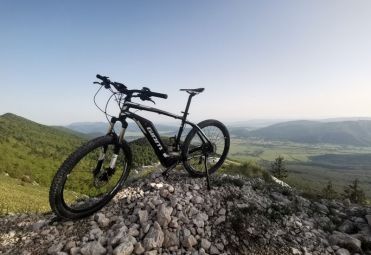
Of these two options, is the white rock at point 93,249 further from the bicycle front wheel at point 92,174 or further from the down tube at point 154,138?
the down tube at point 154,138

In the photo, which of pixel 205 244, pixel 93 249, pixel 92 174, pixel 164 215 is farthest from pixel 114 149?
pixel 205 244

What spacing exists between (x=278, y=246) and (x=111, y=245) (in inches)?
151

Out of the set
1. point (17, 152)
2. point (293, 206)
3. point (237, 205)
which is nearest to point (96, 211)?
point (237, 205)

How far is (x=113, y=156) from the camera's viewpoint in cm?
778

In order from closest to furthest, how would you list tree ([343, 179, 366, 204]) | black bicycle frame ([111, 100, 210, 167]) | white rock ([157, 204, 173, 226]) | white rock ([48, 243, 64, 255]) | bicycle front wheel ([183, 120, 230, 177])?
1. white rock ([48, 243, 64, 255])
2. white rock ([157, 204, 173, 226])
3. black bicycle frame ([111, 100, 210, 167])
4. bicycle front wheel ([183, 120, 230, 177])
5. tree ([343, 179, 366, 204])

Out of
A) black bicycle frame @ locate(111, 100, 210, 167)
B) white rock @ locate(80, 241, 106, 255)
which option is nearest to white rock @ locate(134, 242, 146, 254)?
white rock @ locate(80, 241, 106, 255)

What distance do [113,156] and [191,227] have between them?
8.52ft

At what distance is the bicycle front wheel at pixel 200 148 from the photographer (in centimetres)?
961

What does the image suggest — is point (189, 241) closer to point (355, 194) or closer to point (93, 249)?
point (93, 249)

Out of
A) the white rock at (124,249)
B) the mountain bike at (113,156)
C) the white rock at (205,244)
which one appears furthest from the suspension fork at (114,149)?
the white rock at (205,244)

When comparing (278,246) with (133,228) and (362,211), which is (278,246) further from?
(362,211)

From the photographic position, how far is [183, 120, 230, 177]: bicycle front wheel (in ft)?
A: 31.5

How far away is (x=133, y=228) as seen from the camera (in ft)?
23.4

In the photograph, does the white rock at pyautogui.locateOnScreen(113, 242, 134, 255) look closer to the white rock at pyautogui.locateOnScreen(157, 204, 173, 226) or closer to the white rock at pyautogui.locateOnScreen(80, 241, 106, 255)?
the white rock at pyautogui.locateOnScreen(80, 241, 106, 255)
